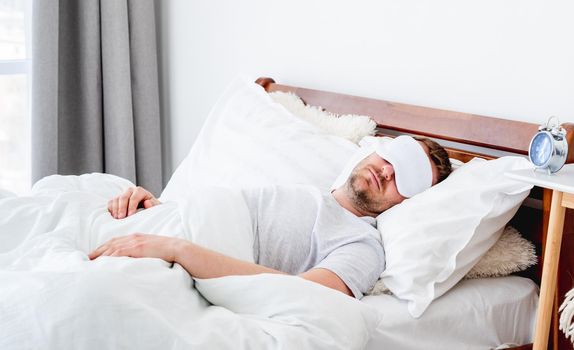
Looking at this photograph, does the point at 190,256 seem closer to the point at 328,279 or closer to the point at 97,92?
the point at 328,279

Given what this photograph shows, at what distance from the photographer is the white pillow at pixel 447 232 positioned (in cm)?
169

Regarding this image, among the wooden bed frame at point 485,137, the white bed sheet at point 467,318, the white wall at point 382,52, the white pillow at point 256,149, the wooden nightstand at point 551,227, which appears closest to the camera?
the wooden nightstand at point 551,227

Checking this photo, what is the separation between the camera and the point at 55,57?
113 inches

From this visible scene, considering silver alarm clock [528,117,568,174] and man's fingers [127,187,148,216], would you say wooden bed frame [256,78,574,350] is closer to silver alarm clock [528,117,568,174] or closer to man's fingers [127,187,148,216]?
silver alarm clock [528,117,568,174]

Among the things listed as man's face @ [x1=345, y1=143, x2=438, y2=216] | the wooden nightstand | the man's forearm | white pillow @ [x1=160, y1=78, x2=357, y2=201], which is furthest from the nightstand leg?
white pillow @ [x1=160, y1=78, x2=357, y2=201]

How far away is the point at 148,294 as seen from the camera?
54.1 inches

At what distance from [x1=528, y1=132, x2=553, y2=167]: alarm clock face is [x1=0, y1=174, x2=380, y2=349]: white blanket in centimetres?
48

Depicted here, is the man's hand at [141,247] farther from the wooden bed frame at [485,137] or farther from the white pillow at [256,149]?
the wooden bed frame at [485,137]

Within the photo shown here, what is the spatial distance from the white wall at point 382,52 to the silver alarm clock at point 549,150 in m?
0.29

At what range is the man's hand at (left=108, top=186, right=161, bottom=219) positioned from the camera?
1.91m

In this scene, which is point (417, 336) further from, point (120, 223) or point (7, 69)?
point (7, 69)

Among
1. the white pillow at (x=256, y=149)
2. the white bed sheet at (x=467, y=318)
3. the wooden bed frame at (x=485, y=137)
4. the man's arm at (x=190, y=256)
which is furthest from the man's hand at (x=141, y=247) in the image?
the wooden bed frame at (x=485, y=137)

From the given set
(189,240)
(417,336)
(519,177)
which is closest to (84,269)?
(189,240)

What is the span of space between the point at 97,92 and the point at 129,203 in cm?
124
